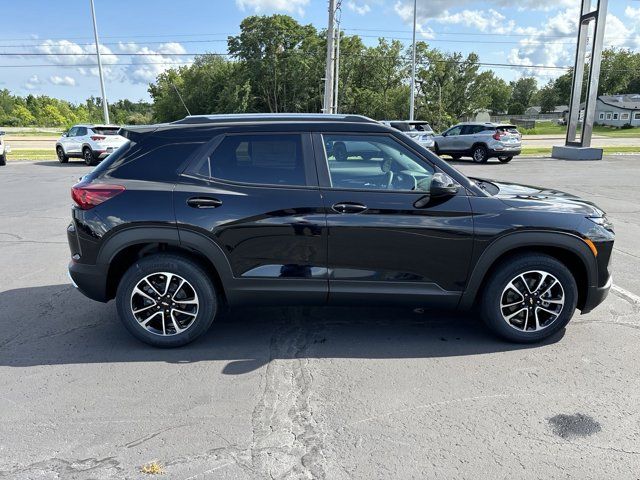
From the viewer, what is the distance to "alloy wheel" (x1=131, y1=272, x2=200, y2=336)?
388cm

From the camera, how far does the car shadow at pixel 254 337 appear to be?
12.7ft

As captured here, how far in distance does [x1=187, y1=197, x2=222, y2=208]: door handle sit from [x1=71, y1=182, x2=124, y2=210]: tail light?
1.85ft

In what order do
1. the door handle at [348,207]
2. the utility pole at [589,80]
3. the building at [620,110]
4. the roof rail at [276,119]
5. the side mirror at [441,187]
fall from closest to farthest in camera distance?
the side mirror at [441,187] → the door handle at [348,207] → the roof rail at [276,119] → the utility pole at [589,80] → the building at [620,110]

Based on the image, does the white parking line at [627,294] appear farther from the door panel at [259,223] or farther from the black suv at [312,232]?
the door panel at [259,223]

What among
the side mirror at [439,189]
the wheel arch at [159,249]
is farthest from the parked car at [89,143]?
the side mirror at [439,189]

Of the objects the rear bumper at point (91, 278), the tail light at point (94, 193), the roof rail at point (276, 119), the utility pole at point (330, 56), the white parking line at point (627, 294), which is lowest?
the white parking line at point (627, 294)

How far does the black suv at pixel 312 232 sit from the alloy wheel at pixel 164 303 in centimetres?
1

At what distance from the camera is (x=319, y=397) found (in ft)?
10.8

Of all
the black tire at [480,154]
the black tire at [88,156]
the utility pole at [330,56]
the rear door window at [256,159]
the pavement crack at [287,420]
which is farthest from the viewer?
the utility pole at [330,56]

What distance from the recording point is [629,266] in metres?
6.23

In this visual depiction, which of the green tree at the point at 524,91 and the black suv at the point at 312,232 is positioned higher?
the green tree at the point at 524,91

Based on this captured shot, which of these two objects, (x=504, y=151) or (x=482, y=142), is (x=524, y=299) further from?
(x=482, y=142)

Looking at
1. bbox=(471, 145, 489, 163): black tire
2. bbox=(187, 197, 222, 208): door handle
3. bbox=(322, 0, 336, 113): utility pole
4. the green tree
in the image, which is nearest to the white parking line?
bbox=(187, 197, 222, 208): door handle

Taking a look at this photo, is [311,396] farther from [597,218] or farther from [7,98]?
[7,98]
